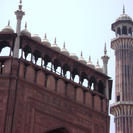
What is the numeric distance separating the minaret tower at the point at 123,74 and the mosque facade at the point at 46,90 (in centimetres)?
2036

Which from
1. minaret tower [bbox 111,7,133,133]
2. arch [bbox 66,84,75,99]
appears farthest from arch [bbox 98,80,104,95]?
minaret tower [bbox 111,7,133,133]

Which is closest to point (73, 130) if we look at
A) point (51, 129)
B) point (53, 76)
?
point (51, 129)

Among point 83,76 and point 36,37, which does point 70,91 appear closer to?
point 83,76

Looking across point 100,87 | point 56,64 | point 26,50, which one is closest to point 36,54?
point 26,50

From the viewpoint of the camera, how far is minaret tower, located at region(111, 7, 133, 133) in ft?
117

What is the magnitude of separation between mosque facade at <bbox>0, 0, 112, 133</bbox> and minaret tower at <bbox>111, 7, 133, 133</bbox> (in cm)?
2036

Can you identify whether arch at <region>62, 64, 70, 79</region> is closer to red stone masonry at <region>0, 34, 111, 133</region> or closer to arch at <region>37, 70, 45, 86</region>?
red stone masonry at <region>0, 34, 111, 133</region>

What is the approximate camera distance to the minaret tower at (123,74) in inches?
1407

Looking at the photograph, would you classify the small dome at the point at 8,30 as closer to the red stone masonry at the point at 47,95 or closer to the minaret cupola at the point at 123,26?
the red stone masonry at the point at 47,95

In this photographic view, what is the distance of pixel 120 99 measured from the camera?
36219 millimetres

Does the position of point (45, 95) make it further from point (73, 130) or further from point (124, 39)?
point (124, 39)

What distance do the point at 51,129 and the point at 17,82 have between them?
2.09 meters

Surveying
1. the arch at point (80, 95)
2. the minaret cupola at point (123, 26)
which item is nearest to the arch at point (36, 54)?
the arch at point (80, 95)

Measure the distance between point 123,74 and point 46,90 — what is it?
2444cm
